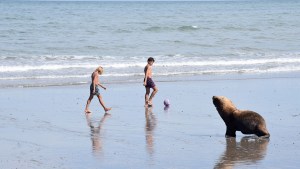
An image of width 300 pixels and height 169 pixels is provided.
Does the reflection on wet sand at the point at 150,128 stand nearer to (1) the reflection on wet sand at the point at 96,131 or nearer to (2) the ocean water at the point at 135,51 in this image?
(1) the reflection on wet sand at the point at 96,131

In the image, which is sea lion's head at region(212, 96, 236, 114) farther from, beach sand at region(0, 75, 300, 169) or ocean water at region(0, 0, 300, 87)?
ocean water at region(0, 0, 300, 87)

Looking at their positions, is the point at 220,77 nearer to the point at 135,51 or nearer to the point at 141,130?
the point at 141,130

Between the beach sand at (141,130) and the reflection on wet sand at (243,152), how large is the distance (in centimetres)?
2

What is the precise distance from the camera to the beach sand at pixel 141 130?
33.5 ft

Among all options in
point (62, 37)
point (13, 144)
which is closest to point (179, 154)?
point (13, 144)

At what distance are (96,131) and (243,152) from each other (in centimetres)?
309

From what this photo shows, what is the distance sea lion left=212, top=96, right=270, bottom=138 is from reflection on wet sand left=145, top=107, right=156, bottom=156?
4.35 ft

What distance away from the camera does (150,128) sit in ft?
42.9

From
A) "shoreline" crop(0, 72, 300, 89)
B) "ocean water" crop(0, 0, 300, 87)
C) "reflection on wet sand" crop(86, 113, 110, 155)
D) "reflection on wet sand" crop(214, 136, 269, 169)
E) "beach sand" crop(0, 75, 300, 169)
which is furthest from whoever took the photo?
"ocean water" crop(0, 0, 300, 87)

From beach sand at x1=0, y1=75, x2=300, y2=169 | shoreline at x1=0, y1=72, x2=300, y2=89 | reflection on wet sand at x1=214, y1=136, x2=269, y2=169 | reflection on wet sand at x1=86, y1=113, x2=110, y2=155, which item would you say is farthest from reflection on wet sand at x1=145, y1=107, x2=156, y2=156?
shoreline at x1=0, y1=72, x2=300, y2=89

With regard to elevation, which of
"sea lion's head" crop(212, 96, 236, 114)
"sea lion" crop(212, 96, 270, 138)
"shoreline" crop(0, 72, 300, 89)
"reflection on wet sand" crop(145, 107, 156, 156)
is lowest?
"shoreline" crop(0, 72, 300, 89)

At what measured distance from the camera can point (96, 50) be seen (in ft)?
109

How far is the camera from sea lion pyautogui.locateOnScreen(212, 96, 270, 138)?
11.8m

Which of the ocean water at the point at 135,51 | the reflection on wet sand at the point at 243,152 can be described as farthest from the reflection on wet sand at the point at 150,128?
the ocean water at the point at 135,51
